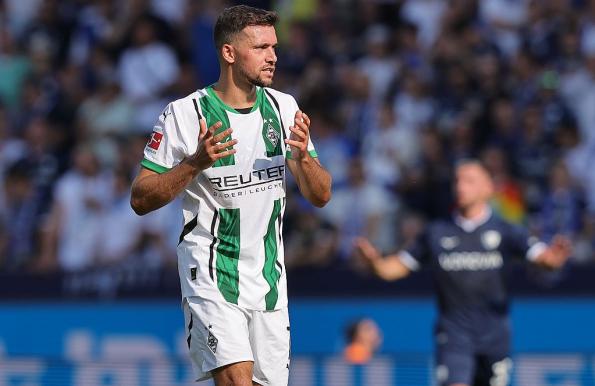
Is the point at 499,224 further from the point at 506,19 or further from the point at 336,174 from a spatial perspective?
the point at 506,19

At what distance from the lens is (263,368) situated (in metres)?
7.08

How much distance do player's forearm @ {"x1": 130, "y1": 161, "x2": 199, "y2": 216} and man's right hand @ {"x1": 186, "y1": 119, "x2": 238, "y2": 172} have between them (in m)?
0.06

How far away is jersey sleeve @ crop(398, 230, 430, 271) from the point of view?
10.4 meters

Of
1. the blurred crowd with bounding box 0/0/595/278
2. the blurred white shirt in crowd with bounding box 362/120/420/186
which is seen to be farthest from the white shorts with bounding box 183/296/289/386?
the blurred white shirt in crowd with bounding box 362/120/420/186

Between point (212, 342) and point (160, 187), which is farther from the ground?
point (160, 187)

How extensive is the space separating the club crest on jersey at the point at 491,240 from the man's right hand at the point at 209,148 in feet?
13.3

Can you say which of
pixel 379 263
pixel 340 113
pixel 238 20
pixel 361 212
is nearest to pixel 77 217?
pixel 340 113

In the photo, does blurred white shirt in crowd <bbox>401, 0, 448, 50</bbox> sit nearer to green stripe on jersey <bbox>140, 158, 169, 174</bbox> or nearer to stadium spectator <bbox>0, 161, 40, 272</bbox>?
stadium spectator <bbox>0, 161, 40, 272</bbox>

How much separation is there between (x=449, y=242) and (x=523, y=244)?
572 millimetres

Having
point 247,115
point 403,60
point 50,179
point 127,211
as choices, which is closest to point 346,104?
point 403,60

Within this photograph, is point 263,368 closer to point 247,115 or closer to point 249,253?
point 249,253

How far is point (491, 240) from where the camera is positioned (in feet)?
33.7

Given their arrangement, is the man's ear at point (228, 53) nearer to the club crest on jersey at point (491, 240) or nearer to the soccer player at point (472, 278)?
the soccer player at point (472, 278)

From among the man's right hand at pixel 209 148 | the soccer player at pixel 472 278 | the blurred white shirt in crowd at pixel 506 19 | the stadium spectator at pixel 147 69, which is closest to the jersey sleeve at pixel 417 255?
the soccer player at pixel 472 278
